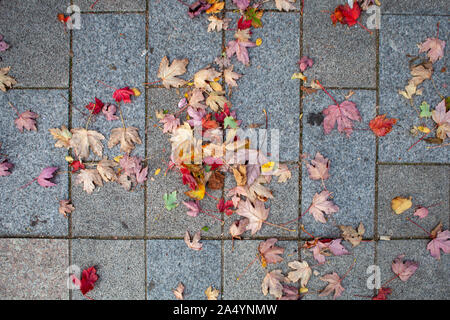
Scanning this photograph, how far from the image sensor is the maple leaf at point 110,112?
6.98 ft

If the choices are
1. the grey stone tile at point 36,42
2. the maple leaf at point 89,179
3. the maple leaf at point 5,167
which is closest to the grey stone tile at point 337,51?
the maple leaf at point 89,179

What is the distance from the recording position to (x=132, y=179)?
2168 mm

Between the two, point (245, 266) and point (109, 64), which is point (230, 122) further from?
point (245, 266)

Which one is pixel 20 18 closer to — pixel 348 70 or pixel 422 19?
pixel 348 70

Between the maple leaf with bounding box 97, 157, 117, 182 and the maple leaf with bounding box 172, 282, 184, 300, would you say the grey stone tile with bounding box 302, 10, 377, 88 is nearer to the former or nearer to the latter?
the maple leaf with bounding box 97, 157, 117, 182

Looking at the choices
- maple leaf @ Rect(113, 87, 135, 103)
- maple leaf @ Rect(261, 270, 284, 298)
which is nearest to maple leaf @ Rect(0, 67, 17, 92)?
maple leaf @ Rect(113, 87, 135, 103)

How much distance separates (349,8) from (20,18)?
9.51ft

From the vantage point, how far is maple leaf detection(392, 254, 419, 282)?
2.15 meters

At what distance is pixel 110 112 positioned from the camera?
2127 millimetres

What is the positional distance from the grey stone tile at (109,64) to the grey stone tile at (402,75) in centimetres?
214

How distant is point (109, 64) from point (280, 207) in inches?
77.6

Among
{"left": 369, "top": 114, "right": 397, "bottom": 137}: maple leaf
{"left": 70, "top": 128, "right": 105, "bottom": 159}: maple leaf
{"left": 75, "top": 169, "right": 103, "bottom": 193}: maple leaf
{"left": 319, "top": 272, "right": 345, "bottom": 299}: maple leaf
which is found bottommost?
{"left": 319, "top": 272, "right": 345, "bottom": 299}: maple leaf

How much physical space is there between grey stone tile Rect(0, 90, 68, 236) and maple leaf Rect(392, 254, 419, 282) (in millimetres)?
2974

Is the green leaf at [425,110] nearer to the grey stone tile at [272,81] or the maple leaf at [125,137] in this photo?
the grey stone tile at [272,81]
